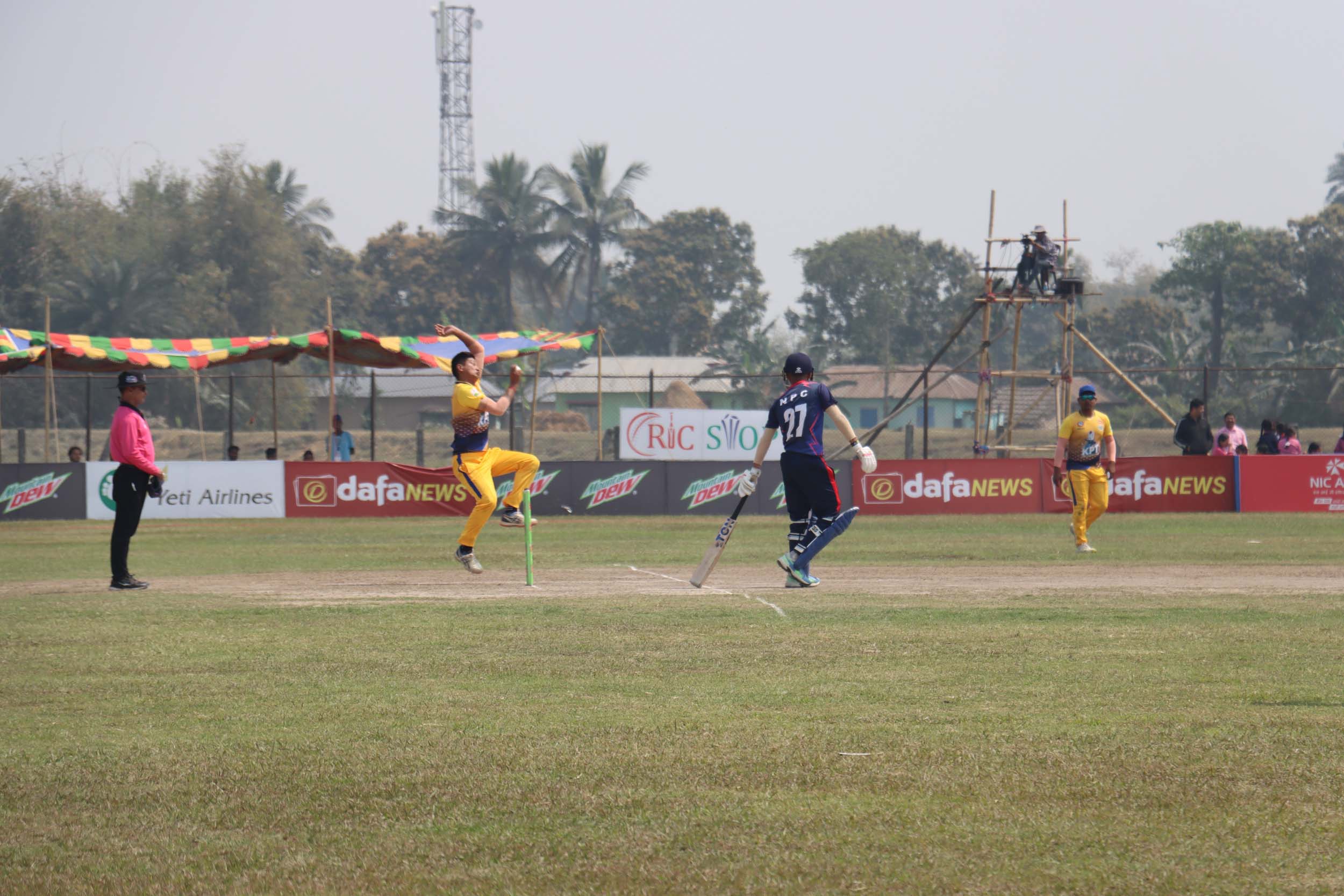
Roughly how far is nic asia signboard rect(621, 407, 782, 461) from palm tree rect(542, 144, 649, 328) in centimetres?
4368

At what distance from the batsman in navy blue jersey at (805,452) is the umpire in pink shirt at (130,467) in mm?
5429

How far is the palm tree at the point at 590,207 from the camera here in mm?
76438

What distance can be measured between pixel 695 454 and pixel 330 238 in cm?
5263

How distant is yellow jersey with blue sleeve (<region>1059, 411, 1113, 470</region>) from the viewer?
17.1 metres

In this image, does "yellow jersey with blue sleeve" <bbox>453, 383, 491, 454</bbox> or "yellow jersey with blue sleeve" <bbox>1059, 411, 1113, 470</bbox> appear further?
"yellow jersey with blue sleeve" <bbox>1059, 411, 1113, 470</bbox>

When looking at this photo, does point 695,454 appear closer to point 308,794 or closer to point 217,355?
point 217,355

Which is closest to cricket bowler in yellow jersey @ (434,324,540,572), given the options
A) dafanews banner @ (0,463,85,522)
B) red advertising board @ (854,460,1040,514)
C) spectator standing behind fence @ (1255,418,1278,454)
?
red advertising board @ (854,460,1040,514)

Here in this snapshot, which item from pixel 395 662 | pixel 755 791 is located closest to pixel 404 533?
pixel 395 662

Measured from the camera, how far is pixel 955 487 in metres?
27.2

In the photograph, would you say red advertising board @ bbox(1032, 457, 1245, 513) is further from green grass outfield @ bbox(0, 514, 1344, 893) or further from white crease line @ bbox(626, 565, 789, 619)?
green grass outfield @ bbox(0, 514, 1344, 893)

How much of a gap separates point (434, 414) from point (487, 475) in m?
50.0

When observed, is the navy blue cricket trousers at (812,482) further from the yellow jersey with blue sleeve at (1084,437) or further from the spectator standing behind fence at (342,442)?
the spectator standing behind fence at (342,442)

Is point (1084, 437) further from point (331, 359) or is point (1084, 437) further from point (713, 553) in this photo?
point (331, 359)

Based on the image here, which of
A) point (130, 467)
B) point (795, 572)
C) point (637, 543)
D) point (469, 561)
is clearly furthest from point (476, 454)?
point (637, 543)
